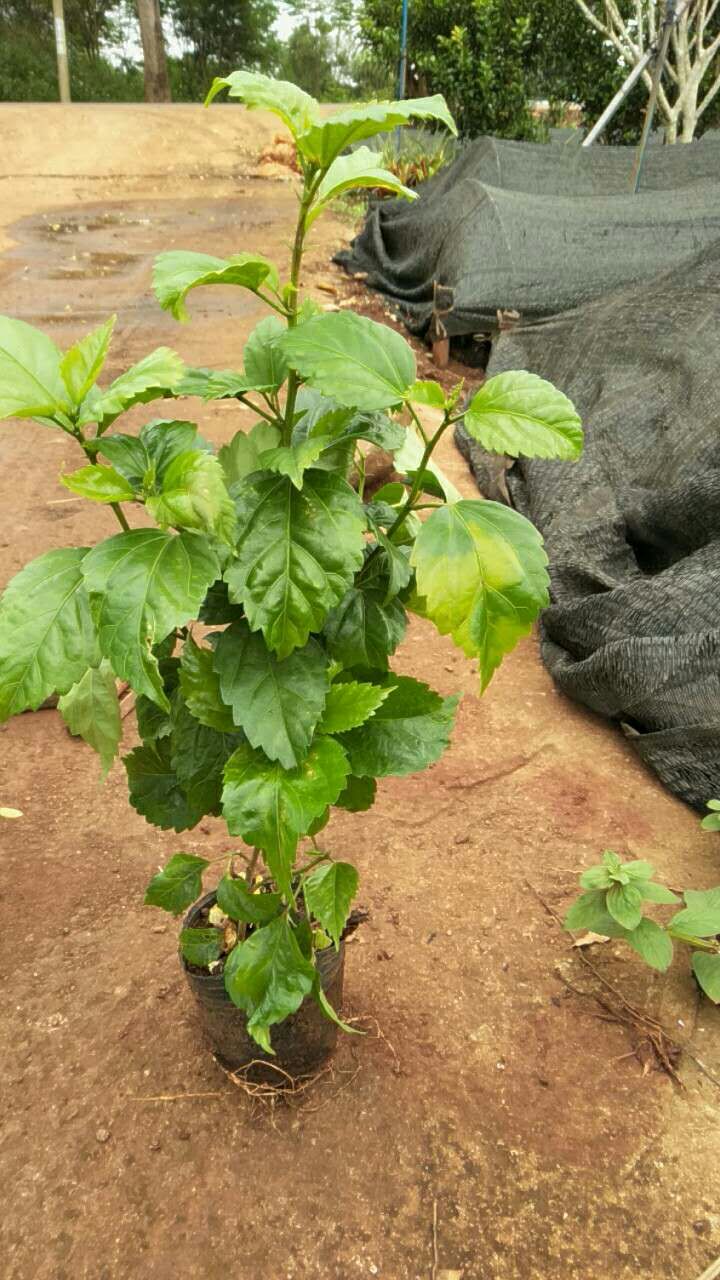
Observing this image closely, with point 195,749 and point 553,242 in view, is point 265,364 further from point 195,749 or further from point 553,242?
point 553,242

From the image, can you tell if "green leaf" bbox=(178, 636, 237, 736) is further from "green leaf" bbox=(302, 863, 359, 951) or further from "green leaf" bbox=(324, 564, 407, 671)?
"green leaf" bbox=(302, 863, 359, 951)

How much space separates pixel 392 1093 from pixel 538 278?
5.15 metres

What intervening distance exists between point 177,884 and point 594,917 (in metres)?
1.06

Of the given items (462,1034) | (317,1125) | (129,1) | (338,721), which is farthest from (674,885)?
(129,1)

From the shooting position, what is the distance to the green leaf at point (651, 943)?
2.12 m

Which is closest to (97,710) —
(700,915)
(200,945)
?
(200,945)

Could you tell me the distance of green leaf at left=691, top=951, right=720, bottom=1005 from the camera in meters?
2.13

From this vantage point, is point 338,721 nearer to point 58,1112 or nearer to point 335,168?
point 335,168

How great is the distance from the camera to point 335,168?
3.97 feet

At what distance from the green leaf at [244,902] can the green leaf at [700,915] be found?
3.54 feet

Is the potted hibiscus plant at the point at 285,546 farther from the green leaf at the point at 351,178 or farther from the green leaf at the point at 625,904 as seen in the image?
the green leaf at the point at 625,904

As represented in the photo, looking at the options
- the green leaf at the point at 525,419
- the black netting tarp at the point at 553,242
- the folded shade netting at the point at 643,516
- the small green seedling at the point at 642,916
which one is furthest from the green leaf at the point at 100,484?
the black netting tarp at the point at 553,242

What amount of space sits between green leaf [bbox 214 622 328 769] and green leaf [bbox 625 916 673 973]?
1218 millimetres

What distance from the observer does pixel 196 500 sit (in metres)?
1.13
